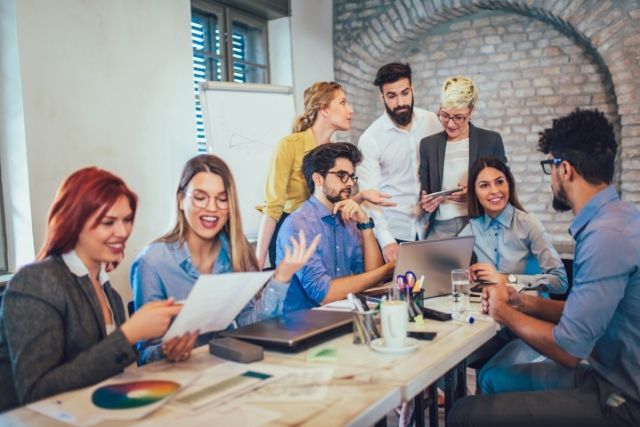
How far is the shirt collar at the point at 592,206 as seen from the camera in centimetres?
169

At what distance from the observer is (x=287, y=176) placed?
10.3 feet

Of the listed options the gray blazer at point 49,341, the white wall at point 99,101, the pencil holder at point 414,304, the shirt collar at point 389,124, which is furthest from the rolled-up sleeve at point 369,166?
the gray blazer at point 49,341

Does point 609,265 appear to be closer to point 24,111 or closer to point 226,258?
point 226,258

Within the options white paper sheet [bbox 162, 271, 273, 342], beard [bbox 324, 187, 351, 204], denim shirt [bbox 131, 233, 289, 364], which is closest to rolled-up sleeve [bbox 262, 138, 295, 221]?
beard [bbox 324, 187, 351, 204]

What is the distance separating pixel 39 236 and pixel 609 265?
2564 mm

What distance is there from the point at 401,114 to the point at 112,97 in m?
1.57

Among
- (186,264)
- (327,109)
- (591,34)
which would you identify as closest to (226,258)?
(186,264)

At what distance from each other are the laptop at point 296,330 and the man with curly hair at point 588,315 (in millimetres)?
438

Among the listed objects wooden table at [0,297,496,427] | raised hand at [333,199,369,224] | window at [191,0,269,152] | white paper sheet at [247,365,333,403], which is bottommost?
wooden table at [0,297,496,427]

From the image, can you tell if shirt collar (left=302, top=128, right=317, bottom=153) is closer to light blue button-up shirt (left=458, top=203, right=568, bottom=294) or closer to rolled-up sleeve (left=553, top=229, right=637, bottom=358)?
light blue button-up shirt (left=458, top=203, right=568, bottom=294)

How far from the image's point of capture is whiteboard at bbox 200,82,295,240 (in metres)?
3.89

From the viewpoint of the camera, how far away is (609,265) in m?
1.57

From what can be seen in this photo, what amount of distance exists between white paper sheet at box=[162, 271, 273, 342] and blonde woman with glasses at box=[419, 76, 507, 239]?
64.0 inches

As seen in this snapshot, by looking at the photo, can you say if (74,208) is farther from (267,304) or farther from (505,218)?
(505,218)
